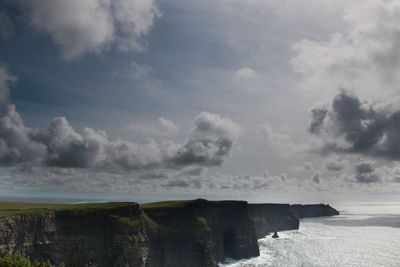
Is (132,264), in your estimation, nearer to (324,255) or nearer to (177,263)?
(177,263)

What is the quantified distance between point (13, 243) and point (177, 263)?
64.7 metres

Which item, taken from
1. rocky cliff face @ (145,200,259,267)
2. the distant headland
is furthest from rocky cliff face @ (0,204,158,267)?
rocky cliff face @ (145,200,259,267)

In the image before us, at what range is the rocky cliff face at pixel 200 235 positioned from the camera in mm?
152125

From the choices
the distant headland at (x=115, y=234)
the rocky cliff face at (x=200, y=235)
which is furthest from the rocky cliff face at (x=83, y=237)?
the rocky cliff face at (x=200, y=235)

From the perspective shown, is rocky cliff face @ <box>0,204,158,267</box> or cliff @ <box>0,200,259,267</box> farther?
cliff @ <box>0,200,259,267</box>

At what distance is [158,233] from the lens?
146375mm

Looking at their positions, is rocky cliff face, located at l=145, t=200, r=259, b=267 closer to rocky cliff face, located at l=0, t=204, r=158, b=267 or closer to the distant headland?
the distant headland

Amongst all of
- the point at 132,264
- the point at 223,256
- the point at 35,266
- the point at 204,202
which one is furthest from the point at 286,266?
the point at 35,266

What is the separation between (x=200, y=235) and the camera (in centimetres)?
15988

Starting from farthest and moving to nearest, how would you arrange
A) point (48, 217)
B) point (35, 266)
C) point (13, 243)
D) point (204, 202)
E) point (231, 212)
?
point (231, 212) < point (204, 202) < point (48, 217) < point (13, 243) < point (35, 266)

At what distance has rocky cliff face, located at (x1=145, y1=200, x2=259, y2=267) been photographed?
152 meters

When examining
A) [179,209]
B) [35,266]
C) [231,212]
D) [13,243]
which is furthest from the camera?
[231,212]

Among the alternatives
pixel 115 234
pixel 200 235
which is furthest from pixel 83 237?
pixel 200 235

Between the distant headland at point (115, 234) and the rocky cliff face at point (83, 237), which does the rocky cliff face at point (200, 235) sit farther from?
the rocky cliff face at point (83, 237)
